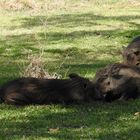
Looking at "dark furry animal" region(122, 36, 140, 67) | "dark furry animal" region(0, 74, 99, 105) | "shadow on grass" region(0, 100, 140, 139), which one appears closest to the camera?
"shadow on grass" region(0, 100, 140, 139)

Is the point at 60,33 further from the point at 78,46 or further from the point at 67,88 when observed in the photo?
the point at 67,88

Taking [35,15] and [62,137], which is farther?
[35,15]

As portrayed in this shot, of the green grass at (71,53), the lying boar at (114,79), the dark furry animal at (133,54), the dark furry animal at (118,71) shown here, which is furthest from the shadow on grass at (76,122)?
the dark furry animal at (133,54)

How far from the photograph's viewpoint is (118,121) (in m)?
8.92

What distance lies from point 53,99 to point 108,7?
20.5m

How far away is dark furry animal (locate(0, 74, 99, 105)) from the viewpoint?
403 inches

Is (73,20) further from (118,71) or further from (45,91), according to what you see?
(45,91)

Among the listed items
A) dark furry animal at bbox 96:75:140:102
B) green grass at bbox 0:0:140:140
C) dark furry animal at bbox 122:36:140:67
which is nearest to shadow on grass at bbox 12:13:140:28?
green grass at bbox 0:0:140:140

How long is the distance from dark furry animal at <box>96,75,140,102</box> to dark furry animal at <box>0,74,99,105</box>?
267 millimetres

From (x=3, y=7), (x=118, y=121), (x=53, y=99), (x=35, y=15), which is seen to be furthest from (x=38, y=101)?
(x=3, y=7)

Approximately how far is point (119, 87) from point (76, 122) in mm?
2110

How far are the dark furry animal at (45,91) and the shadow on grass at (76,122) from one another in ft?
0.67

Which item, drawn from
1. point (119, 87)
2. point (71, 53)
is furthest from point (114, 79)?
point (71, 53)

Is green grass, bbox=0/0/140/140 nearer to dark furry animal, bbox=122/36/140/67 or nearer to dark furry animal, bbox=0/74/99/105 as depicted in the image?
dark furry animal, bbox=0/74/99/105
